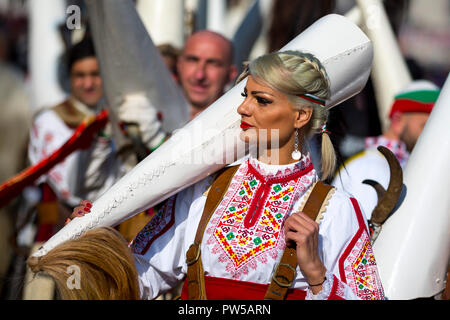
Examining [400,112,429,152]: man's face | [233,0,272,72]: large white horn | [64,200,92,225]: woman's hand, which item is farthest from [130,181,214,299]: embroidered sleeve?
[233,0,272,72]: large white horn

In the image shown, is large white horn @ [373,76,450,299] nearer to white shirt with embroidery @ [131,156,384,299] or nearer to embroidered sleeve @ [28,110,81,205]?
white shirt with embroidery @ [131,156,384,299]

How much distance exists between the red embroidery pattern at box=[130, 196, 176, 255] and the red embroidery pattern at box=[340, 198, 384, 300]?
641mm

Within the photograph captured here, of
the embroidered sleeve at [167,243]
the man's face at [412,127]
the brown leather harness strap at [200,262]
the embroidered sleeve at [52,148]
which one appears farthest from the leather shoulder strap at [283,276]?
the embroidered sleeve at [52,148]

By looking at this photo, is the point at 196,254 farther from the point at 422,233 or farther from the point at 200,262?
the point at 422,233

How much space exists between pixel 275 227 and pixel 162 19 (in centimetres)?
349

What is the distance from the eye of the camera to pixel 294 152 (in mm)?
2521

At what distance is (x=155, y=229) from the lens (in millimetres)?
2629

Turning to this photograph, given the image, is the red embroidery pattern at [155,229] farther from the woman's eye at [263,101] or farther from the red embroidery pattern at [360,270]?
the red embroidery pattern at [360,270]

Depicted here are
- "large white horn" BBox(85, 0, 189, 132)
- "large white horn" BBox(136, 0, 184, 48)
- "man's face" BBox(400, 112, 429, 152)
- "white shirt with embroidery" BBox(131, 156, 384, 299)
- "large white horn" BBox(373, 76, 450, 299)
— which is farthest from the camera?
"large white horn" BBox(136, 0, 184, 48)

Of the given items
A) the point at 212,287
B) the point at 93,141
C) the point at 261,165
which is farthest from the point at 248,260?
the point at 93,141

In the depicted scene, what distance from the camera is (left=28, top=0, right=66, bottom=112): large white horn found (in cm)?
552

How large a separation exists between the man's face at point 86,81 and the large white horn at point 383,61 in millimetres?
2094

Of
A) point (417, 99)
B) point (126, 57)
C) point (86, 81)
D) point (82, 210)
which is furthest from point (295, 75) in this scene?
point (86, 81)
